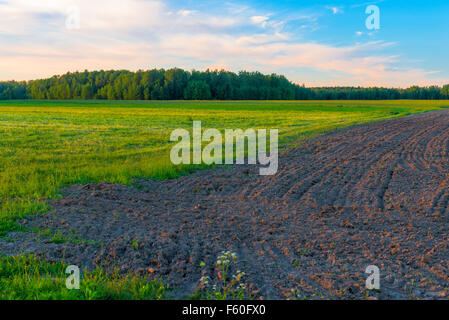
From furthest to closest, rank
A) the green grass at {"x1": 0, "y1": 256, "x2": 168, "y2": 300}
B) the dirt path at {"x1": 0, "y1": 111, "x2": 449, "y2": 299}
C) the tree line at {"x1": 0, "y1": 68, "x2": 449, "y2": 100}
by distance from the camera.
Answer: the tree line at {"x1": 0, "y1": 68, "x2": 449, "y2": 100}
the dirt path at {"x1": 0, "y1": 111, "x2": 449, "y2": 299}
the green grass at {"x1": 0, "y1": 256, "x2": 168, "y2": 300}

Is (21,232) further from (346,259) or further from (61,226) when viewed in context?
(346,259)

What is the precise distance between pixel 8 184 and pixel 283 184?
7.40 metres

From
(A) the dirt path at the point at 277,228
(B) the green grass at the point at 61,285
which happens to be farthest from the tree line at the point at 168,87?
(B) the green grass at the point at 61,285

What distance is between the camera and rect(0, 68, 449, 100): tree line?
10656 centimetres

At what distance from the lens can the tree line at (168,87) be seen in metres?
107

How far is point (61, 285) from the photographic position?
427 cm

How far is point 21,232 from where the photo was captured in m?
6.11

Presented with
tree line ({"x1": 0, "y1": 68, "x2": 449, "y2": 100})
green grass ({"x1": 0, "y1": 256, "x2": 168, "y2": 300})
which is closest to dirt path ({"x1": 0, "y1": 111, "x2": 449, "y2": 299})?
green grass ({"x1": 0, "y1": 256, "x2": 168, "y2": 300})

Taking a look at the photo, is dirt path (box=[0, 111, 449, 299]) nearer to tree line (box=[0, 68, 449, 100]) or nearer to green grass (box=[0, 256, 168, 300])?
green grass (box=[0, 256, 168, 300])

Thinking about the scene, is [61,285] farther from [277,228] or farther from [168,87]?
[168,87]

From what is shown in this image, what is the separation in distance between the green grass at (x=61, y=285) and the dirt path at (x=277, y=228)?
0.31m

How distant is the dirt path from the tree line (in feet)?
325

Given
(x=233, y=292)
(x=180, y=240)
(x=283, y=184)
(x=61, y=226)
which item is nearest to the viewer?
(x=233, y=292)
